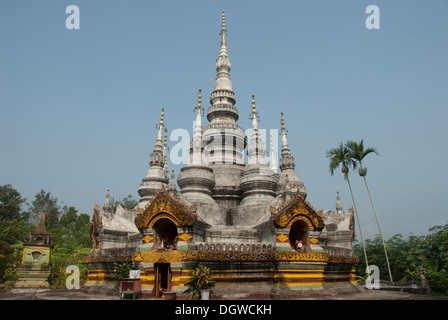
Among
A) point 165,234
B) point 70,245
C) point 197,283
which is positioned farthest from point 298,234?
point 70,245

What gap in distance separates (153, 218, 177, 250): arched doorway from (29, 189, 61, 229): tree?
69665 millimetres

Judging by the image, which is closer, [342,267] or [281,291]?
[281,291]

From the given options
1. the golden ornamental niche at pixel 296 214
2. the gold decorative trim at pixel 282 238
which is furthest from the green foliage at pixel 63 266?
the golden ornamental niche at pixel 296 214

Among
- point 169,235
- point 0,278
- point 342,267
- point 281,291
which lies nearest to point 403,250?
point 342,267

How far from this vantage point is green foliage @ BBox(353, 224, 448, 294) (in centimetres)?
3628

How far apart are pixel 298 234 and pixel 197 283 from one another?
7.24 m

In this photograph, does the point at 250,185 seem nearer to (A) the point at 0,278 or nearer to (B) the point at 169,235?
(B) the point at 169,235

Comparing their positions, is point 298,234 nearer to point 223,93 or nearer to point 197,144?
point 197,144

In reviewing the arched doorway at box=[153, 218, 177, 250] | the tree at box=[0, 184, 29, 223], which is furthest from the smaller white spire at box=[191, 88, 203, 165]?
the tree at box=[0, 184, 29, 223]

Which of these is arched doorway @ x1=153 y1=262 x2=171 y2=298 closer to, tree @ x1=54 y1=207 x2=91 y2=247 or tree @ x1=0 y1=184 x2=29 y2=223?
tree @ x1=54 y1=207 x2=91 y2=247

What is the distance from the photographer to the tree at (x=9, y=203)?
69250 mm

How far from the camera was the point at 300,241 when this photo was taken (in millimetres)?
20125

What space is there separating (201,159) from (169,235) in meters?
8.11

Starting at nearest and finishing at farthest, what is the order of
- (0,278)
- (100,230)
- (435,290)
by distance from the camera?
(100,230)
(435,290)
(0,278)
